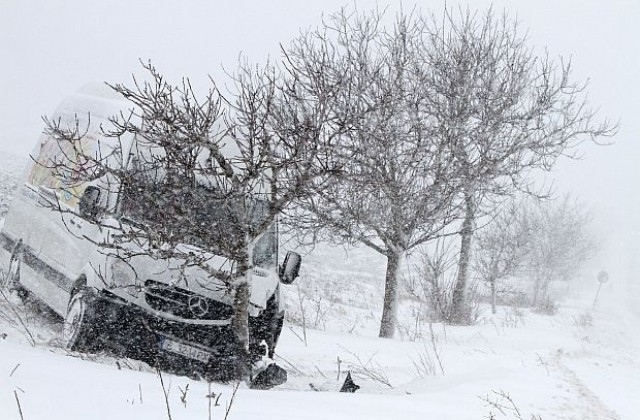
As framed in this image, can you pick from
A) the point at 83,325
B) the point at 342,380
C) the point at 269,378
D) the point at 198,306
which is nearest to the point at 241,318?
the point at 198,306

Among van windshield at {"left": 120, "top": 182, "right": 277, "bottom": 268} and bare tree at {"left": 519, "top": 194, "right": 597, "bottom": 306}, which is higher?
bare tree at {"left": 519, "top": 194, "right": 597, "bottom": 306}

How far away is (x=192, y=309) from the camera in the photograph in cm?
561

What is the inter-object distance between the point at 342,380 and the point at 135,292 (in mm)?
2934

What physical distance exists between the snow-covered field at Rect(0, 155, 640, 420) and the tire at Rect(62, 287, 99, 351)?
0.58 feet

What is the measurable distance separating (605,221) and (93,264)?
354 ft

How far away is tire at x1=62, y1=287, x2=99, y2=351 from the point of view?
529cm

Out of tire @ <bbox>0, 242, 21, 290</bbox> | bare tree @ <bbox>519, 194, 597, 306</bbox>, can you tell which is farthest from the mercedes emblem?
bare tree @ <bbox>519, 194, 597, 306</bbox>

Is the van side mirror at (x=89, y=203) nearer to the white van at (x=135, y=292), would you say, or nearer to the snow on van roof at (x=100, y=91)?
the white van at (x=135, y=292)

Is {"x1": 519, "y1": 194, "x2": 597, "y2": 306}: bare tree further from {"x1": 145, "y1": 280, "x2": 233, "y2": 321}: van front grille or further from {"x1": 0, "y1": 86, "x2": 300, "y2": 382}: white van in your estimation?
{"x1": 145, "y1": 280, "x2": 233, "y2": 321}: van front grille

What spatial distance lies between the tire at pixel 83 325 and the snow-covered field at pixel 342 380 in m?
0.18

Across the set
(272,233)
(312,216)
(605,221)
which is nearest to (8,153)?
(312,216)

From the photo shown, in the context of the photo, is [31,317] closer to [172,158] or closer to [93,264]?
[93,264]

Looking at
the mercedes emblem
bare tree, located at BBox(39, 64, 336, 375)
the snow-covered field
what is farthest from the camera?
the mercedes emblem

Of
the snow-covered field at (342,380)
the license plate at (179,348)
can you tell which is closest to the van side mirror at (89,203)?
the snow-covered field at (342,380)
